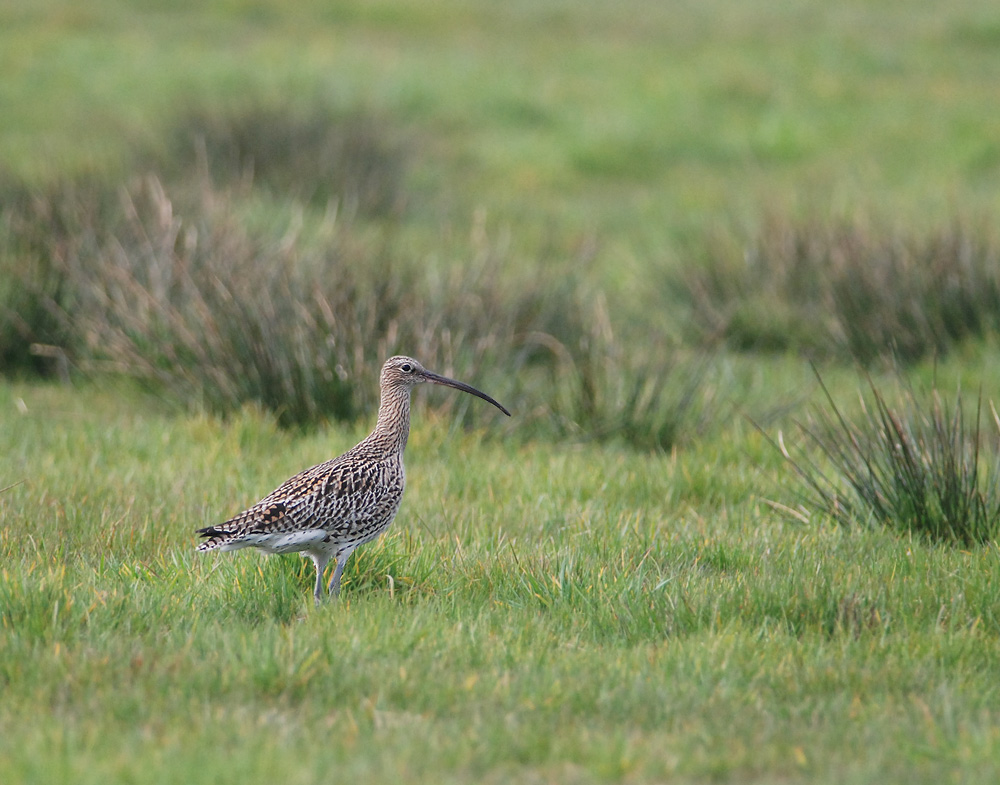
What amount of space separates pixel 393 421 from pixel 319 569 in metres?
0.79

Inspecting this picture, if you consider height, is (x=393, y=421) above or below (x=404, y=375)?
below

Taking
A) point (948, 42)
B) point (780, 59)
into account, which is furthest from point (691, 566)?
point (948, 42)

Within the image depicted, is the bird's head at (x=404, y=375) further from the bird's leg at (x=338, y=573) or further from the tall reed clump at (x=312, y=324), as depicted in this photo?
the tall reed clump at (x=312, y=324)

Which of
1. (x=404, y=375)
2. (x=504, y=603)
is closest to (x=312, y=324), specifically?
(x=404, y=375)

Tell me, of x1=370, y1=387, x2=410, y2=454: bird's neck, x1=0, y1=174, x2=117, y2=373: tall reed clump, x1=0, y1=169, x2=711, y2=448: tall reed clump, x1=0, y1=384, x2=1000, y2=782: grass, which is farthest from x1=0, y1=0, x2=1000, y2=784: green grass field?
x1=370, y1=387, x2=410, y2=454: bird's neck

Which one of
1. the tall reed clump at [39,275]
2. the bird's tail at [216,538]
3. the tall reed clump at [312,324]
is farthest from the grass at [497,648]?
the tall reed clump at [39,275]

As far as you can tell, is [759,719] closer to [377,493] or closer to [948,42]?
[377,493]

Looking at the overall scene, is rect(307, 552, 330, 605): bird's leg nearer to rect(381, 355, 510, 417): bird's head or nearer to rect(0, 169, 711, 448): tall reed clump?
rect(381, 355, 510, 417): bird's head

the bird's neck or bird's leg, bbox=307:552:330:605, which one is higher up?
the bird's neck

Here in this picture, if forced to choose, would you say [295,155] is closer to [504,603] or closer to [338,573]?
[338,573]

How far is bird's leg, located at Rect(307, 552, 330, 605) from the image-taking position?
15.7ft

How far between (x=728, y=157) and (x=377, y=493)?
1494cm

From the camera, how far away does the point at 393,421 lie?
546 centimetres

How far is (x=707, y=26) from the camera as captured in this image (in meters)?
29.2
